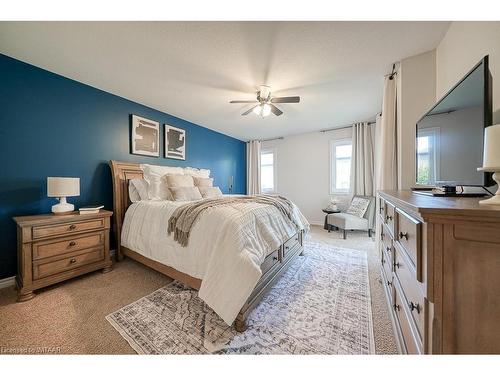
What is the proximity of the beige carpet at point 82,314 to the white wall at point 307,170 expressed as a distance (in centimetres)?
278

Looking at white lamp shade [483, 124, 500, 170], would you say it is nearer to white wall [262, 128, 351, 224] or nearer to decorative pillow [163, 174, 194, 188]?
decorative pillow [163, 174, 194, 188]

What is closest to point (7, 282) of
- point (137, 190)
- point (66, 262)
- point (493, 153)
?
point (66, 262)

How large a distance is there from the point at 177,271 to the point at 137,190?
1437mm

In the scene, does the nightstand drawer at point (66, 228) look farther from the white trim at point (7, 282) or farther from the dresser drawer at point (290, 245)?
the dresser drawer at point (290, 245)

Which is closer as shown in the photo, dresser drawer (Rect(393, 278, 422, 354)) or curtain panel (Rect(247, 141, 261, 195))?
dresser drawer (Rect(393, 278, 422, 354))

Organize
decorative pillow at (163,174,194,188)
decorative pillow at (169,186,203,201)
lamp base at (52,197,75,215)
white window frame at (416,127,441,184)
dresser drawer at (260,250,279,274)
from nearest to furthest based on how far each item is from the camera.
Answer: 1. white window frame at (416,127,441,184)
2. dresser drawer at (260,250,279,274)
3. lamp base at (52,197,75,215)
4. decorative pillow at (169,186,203,201)
5. decorative pillow at (163,174,194,188)

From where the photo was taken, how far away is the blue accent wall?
1.98 metres

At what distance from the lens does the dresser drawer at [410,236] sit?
751 millimetres

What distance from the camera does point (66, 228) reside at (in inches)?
76.6

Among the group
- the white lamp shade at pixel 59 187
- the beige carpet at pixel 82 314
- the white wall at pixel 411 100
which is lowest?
the beige carpet at pixel 82 314

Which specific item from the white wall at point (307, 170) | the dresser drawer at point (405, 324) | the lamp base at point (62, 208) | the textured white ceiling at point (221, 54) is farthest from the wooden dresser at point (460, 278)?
the white wall at point (307, 170)

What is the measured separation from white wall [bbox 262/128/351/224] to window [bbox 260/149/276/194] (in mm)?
173

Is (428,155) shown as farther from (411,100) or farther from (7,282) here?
(7,282)

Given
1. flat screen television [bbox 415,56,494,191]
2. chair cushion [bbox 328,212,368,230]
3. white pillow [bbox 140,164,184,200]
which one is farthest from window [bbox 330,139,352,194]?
white pillow [bbox 140,164,184,200]
